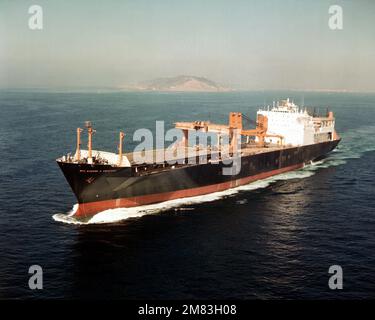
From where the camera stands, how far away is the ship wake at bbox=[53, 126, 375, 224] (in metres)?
39.0

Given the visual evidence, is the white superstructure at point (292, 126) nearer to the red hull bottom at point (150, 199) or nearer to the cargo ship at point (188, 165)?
the cargo ship at point (188, 165)

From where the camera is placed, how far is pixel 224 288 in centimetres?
2691

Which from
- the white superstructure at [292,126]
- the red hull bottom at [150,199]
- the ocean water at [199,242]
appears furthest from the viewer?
the white superstructure at [292,126]

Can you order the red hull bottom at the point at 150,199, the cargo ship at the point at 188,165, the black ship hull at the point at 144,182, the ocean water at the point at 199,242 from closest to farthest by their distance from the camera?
the ocean water at the point at 199,242, the black ship hull at the point at 144,182, the cargo ship at the point at 188,165, the red hull bottom at the point at 150,199

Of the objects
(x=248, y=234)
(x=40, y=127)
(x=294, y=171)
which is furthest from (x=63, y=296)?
(x=40, y=127)

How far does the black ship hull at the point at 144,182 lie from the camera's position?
38969 mm

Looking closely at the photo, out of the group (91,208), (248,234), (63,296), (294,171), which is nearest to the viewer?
(63,296)

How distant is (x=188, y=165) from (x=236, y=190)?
794 cm

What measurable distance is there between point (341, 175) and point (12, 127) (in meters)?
71.1

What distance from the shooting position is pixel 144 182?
41.9 meters

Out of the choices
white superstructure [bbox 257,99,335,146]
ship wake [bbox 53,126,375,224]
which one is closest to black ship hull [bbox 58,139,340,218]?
ship wake [bbox 53,126,375,224]

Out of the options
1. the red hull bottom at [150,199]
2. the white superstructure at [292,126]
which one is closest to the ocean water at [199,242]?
the red hull bottom at [150,199]

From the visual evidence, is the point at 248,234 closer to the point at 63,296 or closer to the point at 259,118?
the point at 63,296

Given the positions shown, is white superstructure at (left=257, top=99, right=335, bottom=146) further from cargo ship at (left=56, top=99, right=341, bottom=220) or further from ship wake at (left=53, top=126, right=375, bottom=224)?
ship wake at (left=53, top=126, right=375, bottom=224)
